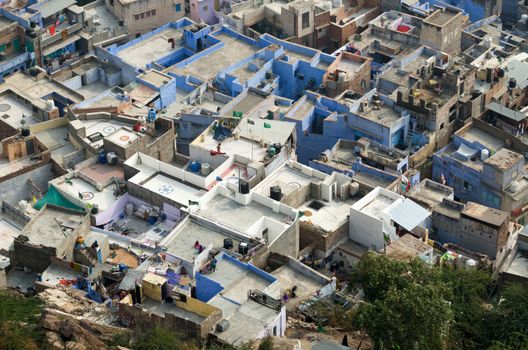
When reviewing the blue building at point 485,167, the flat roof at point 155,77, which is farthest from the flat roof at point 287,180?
the flat roof at point 155,77

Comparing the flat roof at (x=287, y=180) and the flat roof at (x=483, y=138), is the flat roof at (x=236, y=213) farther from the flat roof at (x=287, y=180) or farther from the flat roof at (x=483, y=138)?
the flat roof at (x=483, y=138)

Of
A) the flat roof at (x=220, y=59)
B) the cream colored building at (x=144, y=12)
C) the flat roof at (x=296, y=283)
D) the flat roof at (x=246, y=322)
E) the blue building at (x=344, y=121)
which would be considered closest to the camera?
the flat roof at (x=246, y=322)

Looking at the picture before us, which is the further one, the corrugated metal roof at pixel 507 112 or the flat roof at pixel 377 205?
the corrugated metal roof at pixel 507 112

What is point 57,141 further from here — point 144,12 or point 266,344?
point 266,344

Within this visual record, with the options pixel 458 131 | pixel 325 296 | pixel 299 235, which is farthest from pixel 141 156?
pixel 458 131

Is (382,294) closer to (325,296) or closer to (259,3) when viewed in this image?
(325,296)

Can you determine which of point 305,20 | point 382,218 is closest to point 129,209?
point 382,218
